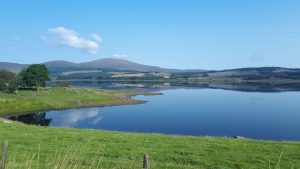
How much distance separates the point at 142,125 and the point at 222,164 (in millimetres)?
57247

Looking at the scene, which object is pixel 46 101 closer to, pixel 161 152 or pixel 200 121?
pixel 200 121

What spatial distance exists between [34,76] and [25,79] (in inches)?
163

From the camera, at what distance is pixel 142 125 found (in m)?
77.2

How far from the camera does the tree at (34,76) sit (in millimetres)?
142500

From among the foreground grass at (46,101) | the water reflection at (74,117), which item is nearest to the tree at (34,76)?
the foreground grass at (46,101)

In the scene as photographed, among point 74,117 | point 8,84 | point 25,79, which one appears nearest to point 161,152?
point 74,117

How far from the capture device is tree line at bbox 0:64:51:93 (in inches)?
5133

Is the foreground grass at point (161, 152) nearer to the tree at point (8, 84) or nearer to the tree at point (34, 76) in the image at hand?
the tree at point (8, 84)

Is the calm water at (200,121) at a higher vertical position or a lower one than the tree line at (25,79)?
lower

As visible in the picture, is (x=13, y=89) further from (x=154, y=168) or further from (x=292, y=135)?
(x=154, y=168)

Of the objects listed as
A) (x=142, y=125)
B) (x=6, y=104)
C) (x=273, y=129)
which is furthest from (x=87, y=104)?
(x=273, y=129)

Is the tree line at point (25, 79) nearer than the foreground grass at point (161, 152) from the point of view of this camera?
No

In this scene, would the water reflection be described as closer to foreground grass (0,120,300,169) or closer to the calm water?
the calm water

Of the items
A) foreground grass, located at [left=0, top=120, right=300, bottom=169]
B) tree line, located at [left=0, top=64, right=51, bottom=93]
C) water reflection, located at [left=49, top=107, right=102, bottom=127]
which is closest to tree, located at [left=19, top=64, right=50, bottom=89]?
tree line, located at [left=0, top=64, right=51, bottom=93]
